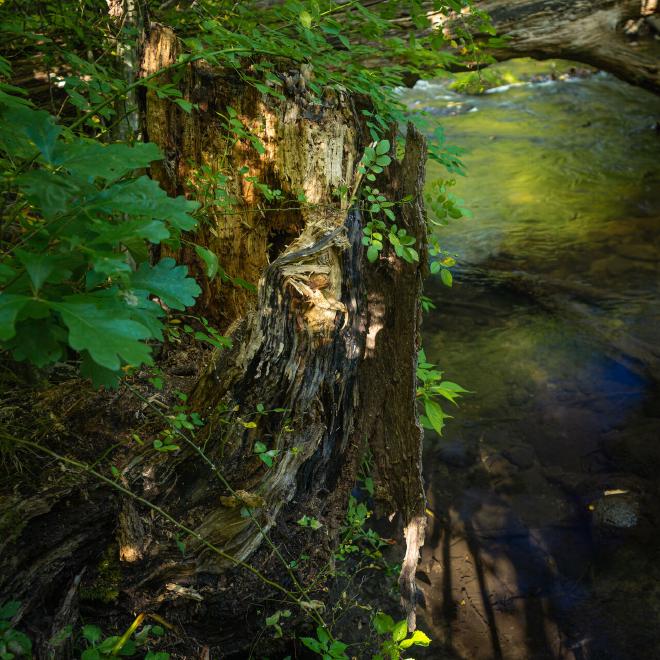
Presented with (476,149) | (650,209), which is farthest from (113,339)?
(476,149)

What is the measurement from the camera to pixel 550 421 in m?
4.77

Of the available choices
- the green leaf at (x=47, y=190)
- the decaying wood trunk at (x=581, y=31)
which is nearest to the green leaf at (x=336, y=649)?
the green leaf at (x=47, y=190)

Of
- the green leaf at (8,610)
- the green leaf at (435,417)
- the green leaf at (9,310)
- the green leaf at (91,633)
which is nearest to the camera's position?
the green leaf at (9,310)

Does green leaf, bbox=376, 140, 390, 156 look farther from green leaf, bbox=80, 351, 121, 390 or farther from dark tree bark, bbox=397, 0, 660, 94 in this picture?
dark tree bark, bbox=397, 0, 660, 94

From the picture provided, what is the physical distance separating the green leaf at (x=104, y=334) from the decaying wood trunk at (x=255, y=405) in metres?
1.06

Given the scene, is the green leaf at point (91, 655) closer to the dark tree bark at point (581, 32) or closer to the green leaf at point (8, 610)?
the green leaf at point (8, 610)

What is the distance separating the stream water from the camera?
3520 mm

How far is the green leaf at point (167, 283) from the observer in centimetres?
120

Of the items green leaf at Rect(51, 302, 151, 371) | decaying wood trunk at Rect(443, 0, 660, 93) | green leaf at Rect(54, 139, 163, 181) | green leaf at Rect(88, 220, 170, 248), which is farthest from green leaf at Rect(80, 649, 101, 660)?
decaying wood trunk at Rect(443, 0, 660, 93)

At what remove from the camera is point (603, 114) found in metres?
10.5

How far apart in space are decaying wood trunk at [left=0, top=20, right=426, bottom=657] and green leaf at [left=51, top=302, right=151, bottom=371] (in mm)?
1058

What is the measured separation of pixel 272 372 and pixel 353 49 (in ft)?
6.13

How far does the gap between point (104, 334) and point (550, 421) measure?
440 centimetres

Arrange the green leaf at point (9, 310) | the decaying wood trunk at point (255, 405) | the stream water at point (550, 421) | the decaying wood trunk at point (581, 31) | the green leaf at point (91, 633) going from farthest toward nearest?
the decaying wood trunk at point (581, 31) < the stream water at point (550, 421) < the decaying wood trunk at point (255, 405) < the green leaf at point (91, 633) < the green leaf at point (9, 310)
